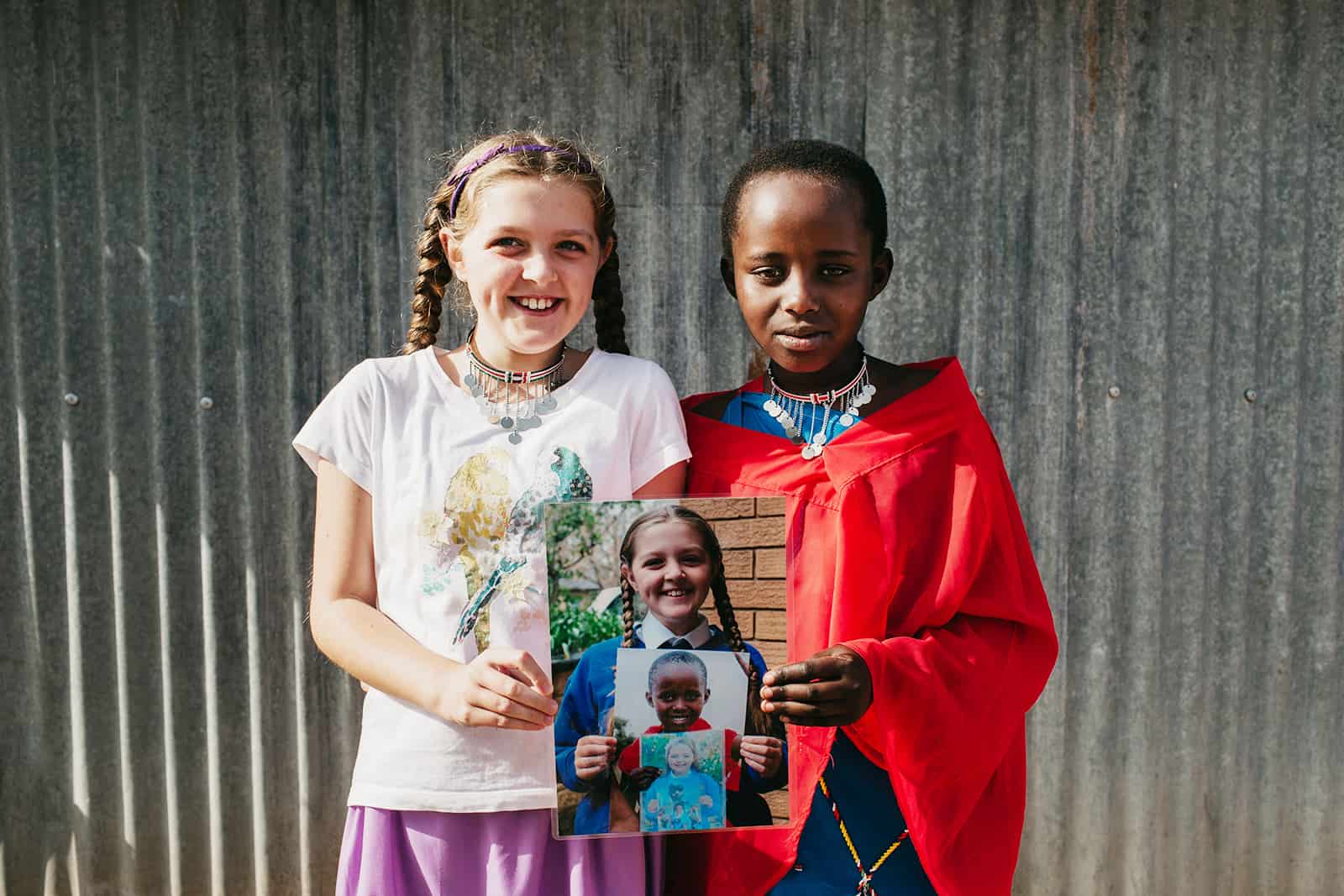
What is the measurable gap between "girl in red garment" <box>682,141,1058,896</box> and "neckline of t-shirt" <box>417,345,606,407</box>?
10.5 inches

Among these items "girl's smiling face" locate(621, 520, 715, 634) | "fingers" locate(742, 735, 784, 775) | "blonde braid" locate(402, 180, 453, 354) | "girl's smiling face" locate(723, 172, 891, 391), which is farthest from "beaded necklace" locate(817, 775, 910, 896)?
"blonde braid" locate(402, 180, 453, 354)

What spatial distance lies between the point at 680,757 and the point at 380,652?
0.48 m

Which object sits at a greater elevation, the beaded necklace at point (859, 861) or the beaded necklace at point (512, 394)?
the beaded necklace at point (512, 394)

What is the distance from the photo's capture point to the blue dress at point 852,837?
5.49 ft

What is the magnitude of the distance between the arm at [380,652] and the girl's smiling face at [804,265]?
665 millimetres

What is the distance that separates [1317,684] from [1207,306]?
1289mm

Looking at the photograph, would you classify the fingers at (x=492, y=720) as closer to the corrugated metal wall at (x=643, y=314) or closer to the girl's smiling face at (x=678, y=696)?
the girl's smiling face at (x=678, y=696)

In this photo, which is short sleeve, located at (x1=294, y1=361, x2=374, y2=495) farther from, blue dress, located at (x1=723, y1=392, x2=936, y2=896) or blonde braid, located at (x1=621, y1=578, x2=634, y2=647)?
blue dress, located at (x1=723, y1=392, x2=936, y2=896)

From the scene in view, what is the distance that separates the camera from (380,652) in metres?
1.56

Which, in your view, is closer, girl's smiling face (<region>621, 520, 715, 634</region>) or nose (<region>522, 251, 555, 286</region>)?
girl's smiling face (<region>621, 520, 715, 634</region>)

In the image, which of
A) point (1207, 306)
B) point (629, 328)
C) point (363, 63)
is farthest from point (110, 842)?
point (1207, 306)

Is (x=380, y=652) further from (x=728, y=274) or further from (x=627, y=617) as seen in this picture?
(x=728, y=274)

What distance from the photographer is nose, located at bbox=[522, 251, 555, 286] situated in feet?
5.26

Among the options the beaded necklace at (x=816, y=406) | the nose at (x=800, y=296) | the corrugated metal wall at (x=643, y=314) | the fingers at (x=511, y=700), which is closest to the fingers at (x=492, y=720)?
the fingers at (x=511, y=700)
